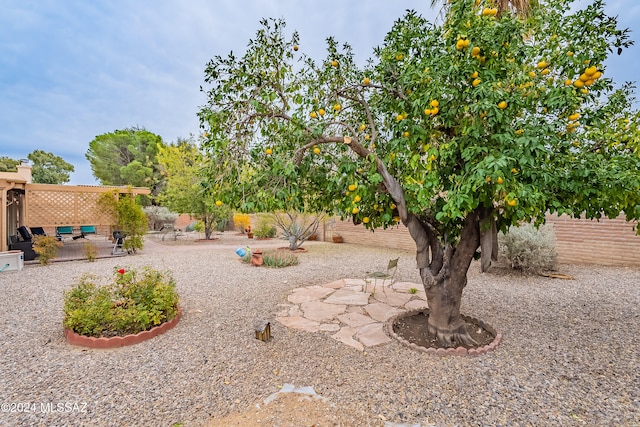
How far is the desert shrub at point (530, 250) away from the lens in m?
6.53

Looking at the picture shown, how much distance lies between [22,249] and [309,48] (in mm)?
9690

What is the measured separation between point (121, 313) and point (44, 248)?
668 cm

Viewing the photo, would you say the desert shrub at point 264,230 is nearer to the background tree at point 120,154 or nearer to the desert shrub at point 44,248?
the desert shrub at point 44,248

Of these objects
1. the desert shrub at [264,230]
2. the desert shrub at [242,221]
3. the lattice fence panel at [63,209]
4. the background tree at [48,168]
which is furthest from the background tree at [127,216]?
the background tree at [48,168]

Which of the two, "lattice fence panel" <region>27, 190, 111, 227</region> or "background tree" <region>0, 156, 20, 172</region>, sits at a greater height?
"background tree" <region>0, 156, 20, 172</region>

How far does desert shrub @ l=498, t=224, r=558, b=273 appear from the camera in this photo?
6531mm

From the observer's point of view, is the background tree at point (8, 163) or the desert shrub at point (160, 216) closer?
the desert shrub at point (160, 216)

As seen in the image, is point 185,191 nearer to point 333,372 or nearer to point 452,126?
point 333,372

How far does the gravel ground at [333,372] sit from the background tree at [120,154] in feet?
72.6

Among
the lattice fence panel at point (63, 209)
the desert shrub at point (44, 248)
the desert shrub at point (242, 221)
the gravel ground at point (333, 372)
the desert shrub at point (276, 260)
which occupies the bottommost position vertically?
the gravel ground at point (333, 372)

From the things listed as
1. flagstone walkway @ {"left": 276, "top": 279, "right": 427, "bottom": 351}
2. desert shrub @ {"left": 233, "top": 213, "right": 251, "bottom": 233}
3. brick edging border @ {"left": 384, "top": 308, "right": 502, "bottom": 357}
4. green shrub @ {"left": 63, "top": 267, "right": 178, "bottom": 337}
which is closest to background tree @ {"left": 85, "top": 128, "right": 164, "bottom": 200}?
desert shrub @ {"left": 233, "top": 213, "right": 251, "bottom": 233}

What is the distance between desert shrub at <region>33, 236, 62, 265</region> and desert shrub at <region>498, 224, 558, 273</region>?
37.4ft

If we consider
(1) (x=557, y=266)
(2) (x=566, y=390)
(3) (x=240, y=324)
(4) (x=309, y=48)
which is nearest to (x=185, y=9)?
(4) (x=309, y=48)

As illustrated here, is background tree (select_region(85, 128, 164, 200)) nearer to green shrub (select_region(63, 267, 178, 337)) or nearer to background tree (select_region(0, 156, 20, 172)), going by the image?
background tree (select_region(0, 156, 20, 172))
